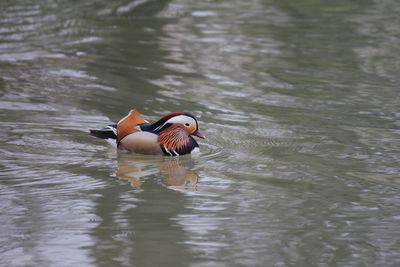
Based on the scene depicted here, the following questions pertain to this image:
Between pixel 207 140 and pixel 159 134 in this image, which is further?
pixel 207 140

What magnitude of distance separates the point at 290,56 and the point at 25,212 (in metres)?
7.40

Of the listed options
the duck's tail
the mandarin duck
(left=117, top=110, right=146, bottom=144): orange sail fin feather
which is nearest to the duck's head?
the mandarin duck

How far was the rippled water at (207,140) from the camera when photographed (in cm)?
694

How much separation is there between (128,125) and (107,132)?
0.75 feet

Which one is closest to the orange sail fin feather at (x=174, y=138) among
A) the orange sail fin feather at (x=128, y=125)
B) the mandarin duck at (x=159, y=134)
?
the mandarin duck at (x=159, y=134)

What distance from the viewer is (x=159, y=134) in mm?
9320

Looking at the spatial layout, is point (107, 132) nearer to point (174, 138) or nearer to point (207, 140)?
point (174, 138)

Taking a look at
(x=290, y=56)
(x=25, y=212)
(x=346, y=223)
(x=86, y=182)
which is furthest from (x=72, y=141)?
(x=290, y=56)

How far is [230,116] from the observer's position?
10898 millimetres

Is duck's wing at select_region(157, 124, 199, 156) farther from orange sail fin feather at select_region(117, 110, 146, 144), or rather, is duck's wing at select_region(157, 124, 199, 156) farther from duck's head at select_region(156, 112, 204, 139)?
orange sail fin feather at select_region(117, 110, 146, 144)

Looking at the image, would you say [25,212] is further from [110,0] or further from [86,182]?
[110,0]

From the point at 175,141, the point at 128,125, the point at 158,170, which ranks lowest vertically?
the point at 158,170

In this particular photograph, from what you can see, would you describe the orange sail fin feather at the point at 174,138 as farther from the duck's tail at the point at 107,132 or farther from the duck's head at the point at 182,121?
the duck's tail at the point at 107,132

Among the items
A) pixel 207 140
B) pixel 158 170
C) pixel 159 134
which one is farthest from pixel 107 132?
pixel 207 140
